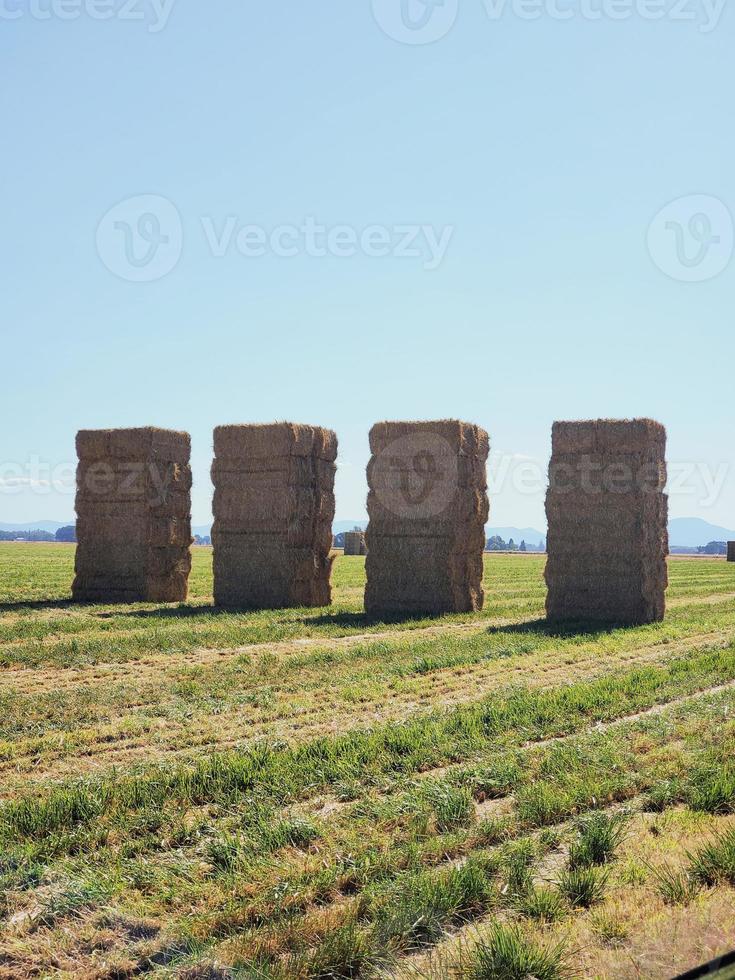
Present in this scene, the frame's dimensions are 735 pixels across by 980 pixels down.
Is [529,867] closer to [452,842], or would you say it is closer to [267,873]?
[452,842]

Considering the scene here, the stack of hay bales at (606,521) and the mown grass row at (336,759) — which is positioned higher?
the stack of hay bales at (606,521)

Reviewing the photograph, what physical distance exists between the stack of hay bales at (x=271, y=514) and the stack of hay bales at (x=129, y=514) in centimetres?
163

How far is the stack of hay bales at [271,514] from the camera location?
18719 millimetres

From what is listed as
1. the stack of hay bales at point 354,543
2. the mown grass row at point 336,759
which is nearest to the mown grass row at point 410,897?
the mown grass row at point 336,759

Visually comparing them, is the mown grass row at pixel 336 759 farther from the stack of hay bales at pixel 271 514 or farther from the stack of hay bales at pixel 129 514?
the stack of hay bales at pixel 129 514

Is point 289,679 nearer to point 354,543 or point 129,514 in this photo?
point 129,514

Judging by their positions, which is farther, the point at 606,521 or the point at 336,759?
the point at 606,521

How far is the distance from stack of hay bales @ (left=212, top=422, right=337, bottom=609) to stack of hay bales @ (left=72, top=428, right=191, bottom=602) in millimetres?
1630

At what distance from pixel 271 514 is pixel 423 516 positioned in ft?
10.3

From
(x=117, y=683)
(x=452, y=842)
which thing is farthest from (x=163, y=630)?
(x=452, y=842)

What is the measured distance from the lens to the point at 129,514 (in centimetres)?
2023

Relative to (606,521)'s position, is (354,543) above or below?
below

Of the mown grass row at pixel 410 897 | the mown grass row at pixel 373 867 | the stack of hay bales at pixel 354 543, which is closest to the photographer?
the mown grass row at pixel 410 897

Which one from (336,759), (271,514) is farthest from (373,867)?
(271,514)
